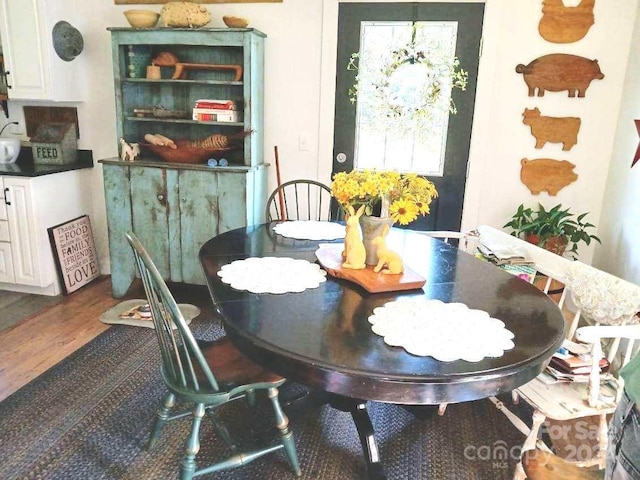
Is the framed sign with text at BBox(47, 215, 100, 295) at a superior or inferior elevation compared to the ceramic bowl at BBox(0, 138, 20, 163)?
inferior

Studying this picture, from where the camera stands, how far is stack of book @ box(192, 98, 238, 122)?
314 centimetres

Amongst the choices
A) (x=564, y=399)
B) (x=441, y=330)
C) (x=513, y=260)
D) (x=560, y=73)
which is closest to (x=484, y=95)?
(x=560, y=73)

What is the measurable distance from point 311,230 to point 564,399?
52.4 inches

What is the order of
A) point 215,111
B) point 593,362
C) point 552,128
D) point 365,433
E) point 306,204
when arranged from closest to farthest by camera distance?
point 593,362, point 365,433, point 552,128, point 215,111, point 306,204

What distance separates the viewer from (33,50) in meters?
3.18

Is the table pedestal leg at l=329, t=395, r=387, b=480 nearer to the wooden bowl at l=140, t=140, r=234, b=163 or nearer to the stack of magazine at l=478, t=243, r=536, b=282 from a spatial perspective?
the stack of magazine at l=478, t=243, r=536, b=282

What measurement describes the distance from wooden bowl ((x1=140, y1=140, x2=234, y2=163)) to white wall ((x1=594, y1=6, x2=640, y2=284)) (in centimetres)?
243

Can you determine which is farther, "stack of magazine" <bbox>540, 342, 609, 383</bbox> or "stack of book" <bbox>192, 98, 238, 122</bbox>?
"stack of book" <bbox>192, 98, 238, 122</bbox>

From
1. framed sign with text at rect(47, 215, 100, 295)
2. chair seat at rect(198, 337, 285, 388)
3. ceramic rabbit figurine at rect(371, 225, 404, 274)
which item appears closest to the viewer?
chair seat at rect(198, 337, 285, 388)

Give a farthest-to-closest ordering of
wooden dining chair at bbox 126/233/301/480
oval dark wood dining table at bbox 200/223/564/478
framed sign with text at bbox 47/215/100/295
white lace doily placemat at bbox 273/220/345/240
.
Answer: framed sign with text at bbox 47/215/100/295
white lace doily placemat at bbox 273/220/345/240
wooden dining chair at bbox 126/233/301/480
oval dark wood dining table at bbox 200/223/564/478

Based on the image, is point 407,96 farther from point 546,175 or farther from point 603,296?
point 603,296

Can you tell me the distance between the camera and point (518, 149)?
122 inches

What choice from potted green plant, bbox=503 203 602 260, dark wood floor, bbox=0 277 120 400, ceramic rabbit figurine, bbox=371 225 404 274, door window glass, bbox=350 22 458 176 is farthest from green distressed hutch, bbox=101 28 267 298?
potted green plant, bbox=503 203 602 260

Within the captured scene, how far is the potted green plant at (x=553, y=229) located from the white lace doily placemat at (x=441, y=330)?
1.65 meters
